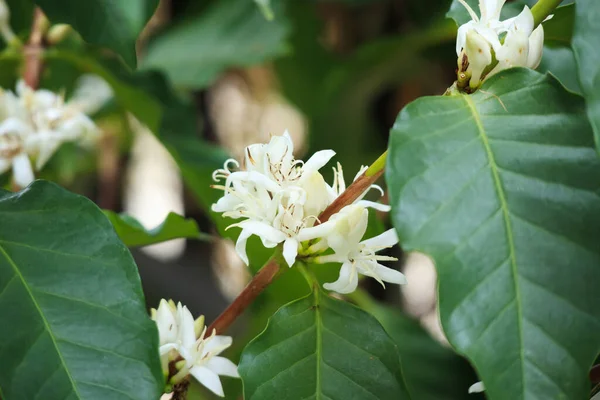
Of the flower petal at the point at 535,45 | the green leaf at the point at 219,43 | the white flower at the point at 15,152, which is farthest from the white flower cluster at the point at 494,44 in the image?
the green leaf at the point at 219,43

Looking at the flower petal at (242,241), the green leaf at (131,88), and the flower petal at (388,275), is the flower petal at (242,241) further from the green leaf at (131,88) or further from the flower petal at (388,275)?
the green leaf at (131,88)

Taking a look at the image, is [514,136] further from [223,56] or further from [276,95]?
[276,95]

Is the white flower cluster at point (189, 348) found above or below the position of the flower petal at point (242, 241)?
below

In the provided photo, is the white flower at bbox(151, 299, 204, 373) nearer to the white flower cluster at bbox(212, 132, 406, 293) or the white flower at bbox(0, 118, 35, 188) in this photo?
the white flower cluster at bbox(212, 132, 406, 293)

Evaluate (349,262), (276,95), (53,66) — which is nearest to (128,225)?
(349,262)

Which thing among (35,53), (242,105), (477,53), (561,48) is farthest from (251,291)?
(242,105)

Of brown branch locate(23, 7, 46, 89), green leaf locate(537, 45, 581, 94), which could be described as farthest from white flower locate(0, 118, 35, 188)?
green leaf locate(537, 45, 581, 94)
